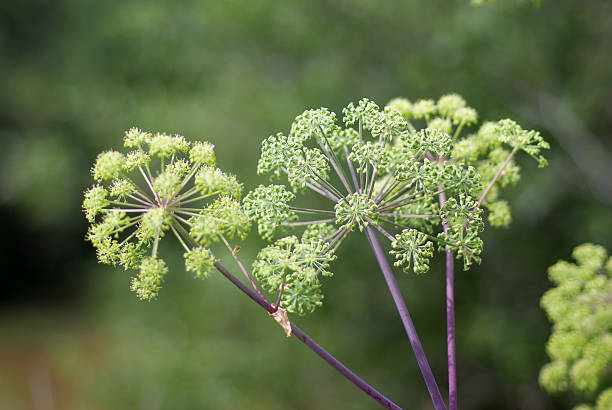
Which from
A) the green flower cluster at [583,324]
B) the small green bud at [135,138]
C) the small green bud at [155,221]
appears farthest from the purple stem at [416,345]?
the small green bud at [135,138]

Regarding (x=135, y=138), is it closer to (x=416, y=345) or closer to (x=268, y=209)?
(x=268, y=209)

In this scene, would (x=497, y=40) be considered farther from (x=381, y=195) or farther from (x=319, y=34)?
(x=381, y=195)

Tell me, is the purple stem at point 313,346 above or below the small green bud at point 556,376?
above

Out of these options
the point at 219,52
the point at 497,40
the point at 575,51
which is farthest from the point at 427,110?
the point at 219,52

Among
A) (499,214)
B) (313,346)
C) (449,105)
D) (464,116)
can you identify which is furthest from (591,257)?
(313,346)

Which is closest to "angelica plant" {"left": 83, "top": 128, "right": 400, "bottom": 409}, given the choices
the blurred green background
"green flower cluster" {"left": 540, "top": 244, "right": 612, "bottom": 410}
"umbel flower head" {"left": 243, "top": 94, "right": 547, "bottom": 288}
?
"umbel flower head" {"left": 243, "top": 94, "right": 547, "bottom": 288}

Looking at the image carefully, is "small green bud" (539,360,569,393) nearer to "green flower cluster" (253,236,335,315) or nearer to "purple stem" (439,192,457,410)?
"purple stem" (439,192,457,410)

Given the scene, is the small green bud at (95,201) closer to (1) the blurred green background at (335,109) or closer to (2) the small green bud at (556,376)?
(2) the small green bud at (556,376)
